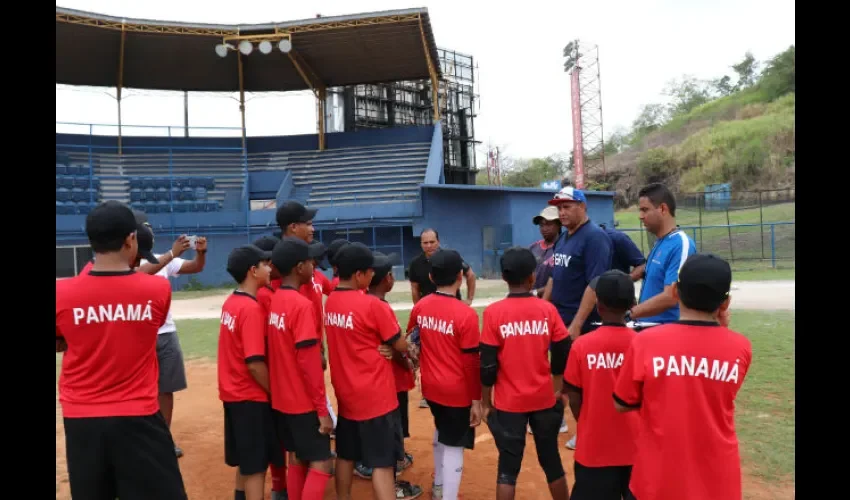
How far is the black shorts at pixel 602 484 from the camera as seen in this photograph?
2.89 m

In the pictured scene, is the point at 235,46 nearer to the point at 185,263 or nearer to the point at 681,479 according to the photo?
the point at 185,263

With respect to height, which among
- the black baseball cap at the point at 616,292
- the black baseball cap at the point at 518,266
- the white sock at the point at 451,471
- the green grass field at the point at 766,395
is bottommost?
the green grass field at the point at 766,395

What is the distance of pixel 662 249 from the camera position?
377cm

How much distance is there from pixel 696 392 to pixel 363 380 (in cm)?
199

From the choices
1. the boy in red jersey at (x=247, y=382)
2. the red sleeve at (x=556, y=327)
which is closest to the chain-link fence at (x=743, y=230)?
the red sleeve at (x=556, y=327)

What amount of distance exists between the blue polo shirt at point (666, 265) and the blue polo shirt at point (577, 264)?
15.9 inches

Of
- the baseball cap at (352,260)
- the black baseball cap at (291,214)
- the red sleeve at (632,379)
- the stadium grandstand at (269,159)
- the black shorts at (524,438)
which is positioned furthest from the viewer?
the stadium grandstand at (269,159)

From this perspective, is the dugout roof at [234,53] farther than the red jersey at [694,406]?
Yes

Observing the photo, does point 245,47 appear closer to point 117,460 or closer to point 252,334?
point 252,334

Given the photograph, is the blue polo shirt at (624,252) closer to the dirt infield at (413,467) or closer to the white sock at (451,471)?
the dirt infield at (413,467)

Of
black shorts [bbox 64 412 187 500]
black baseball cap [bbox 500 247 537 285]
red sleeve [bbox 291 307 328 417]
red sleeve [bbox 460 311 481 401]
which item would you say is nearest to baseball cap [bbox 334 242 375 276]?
red sleeve [bbox 291 307 328 417]

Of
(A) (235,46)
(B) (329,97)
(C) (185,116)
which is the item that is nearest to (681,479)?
(A) (235,46)

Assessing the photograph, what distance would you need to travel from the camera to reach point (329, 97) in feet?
116

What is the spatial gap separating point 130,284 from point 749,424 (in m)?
5.40
